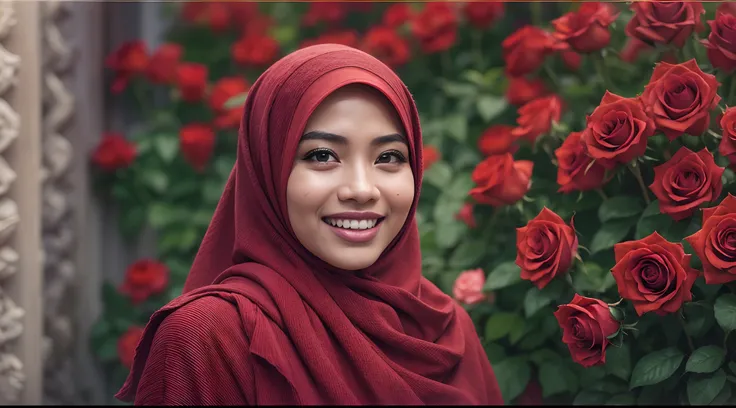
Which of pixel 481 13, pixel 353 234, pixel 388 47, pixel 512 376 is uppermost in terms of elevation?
pixel 481 13

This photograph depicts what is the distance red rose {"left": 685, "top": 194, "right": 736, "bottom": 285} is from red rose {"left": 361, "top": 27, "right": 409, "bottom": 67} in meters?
1.12

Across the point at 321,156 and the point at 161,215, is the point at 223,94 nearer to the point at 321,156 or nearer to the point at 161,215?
the point at 161,215

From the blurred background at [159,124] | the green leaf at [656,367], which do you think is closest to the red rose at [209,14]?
the blurred background at [159,124]

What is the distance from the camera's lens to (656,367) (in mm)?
1340

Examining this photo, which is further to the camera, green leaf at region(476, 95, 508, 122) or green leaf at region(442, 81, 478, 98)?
green leaf at region(442, 81, 478, 98)

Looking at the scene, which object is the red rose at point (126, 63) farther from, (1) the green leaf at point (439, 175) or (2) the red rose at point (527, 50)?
(2) the red rose at point (527, 50)

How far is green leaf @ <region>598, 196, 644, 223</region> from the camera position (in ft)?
4.69

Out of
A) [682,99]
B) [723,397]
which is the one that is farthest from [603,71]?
[723,397]

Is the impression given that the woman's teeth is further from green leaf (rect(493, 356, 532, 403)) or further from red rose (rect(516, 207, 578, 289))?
green leaf (rect(493, 356, 532, 403))

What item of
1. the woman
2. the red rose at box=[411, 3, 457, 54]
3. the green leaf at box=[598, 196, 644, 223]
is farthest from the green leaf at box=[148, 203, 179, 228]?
the green leaf at box=[598, 196, 644, 223]

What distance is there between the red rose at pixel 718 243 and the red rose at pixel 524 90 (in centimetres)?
74

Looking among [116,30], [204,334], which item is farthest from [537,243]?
[116,30]

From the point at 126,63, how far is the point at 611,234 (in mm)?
1493

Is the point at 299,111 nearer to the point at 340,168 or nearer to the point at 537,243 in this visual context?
the point at 340,168
